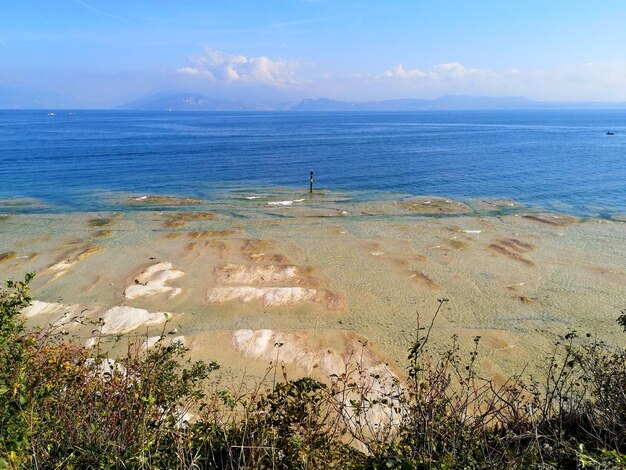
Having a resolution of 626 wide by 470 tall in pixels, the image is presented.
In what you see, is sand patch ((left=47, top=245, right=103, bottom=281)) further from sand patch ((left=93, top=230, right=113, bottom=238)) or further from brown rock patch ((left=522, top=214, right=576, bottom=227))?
brown rock patch ((left=522, top=214, right=576, bottom=227))

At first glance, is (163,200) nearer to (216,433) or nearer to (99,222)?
(99,222)

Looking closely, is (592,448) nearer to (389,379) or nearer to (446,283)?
(389,379)

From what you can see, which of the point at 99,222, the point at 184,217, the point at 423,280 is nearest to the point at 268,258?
the point at 423,280

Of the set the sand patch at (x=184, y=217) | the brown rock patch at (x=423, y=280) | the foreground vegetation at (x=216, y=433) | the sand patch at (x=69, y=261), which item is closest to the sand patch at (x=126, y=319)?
the sand patch at (x=69, y=261)

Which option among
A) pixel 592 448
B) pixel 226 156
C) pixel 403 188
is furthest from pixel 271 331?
pixel 226 156

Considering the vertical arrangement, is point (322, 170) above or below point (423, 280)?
above

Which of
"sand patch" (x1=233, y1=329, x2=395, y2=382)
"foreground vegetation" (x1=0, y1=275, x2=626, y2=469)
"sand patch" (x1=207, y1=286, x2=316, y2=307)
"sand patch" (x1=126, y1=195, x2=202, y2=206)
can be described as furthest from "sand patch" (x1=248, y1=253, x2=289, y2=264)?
"foreground vegetation" (x1=0, y1=275, x2=626, y2=469)
